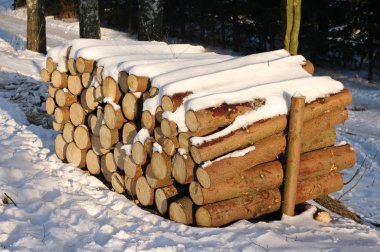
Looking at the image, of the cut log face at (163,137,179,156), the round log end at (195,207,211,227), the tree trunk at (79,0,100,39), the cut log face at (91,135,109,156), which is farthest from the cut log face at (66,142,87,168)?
the tree trunk at (79,0,100,39)

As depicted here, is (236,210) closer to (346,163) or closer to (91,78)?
(346,163)

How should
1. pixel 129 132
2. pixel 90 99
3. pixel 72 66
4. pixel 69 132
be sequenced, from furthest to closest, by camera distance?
1. pixel 69 132
2. pixel 72 66
3. pixel 90 99
4. pixel 129 132

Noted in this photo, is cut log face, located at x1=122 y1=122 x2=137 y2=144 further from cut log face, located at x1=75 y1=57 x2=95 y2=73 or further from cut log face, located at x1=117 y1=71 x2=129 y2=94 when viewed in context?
cut log face, located at x1=75 y1=57 x2=95 y2=73

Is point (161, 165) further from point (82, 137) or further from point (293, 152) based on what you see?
point (82, 137)

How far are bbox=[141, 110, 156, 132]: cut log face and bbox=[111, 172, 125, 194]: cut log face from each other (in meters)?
0.88

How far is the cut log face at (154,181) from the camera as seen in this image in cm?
481

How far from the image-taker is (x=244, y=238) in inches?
165

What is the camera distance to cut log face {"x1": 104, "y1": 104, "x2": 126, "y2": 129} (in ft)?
16.9

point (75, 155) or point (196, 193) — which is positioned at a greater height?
point (196, 193)

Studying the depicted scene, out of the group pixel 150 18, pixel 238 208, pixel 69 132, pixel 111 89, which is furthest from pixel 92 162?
pixel 150 18

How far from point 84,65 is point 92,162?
1255 millimetres

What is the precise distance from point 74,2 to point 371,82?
17425 mm

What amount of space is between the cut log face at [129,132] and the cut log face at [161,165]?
523 millimetres

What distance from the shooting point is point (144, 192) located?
5.01m
